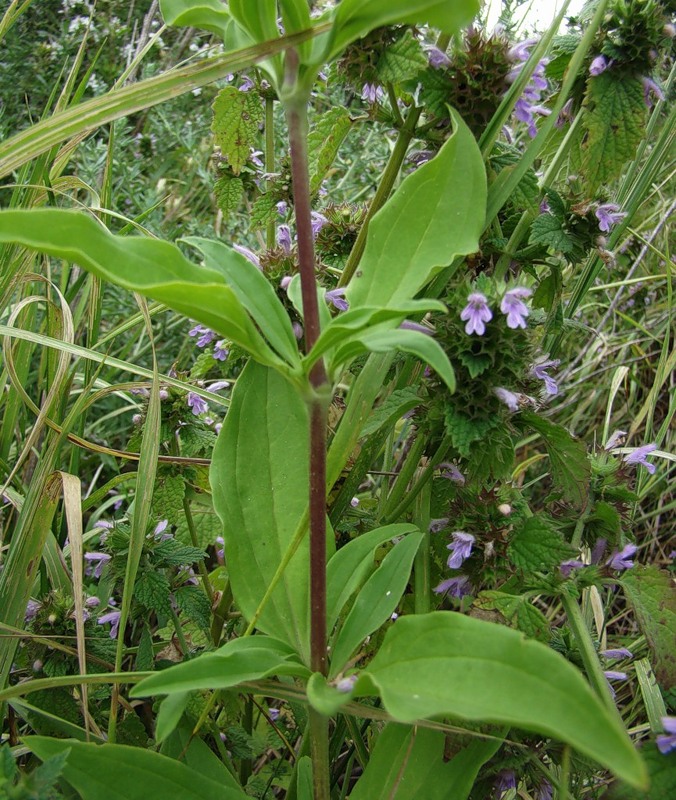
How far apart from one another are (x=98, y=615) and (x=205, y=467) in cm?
34

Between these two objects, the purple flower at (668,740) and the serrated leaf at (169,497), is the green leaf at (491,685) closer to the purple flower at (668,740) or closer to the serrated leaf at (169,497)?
the purple flower at (668,740)

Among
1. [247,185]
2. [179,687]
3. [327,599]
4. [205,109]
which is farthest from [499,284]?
[205,109]

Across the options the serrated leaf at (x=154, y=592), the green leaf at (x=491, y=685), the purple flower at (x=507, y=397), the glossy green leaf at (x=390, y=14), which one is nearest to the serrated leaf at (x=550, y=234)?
the purple flower at (x=507, y=397)

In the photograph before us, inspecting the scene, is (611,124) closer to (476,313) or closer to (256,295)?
(476,313)

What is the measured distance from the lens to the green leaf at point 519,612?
95 centimetres

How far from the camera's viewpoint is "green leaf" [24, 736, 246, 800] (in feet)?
2.83

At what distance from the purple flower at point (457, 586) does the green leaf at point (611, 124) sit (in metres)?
0.62

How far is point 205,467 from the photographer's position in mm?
1441

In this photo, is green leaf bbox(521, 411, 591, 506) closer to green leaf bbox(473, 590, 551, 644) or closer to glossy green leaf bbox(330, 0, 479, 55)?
green leaf bbox(473, 590, 551, 644)

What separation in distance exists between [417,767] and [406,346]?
0.61m

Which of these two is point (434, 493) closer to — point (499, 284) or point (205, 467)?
point (499, 284)

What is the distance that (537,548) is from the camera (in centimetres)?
98

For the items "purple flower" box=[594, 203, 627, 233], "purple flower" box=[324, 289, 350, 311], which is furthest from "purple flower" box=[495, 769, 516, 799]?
"purple flower" box=[594, 203, 627, 233]

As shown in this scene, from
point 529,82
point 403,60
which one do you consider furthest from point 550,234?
point 403,60
